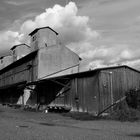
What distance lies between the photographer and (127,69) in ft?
81.4

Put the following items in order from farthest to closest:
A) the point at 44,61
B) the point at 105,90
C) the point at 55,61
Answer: the point at 55,61
the point at 44,61
the point at 105,90

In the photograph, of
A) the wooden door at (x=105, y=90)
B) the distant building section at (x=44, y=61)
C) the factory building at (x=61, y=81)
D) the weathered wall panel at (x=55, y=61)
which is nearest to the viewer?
the wooden door at (x=105, y=90)

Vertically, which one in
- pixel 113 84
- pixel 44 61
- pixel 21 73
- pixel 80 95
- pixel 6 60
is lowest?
pixel 80 95

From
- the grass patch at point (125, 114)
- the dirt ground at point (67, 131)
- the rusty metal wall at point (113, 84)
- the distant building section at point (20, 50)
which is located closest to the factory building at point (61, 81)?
the rusty metal wall at point (113, 84)

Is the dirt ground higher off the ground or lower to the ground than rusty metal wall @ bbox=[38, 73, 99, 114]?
lower

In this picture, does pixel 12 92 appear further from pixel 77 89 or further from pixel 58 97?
pixel 77 89

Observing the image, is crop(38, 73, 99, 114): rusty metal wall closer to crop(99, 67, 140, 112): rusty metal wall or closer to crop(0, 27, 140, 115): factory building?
crop(0, 27, 140, 115): factory building

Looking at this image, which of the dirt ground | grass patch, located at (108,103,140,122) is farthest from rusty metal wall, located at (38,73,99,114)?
the dirt ground

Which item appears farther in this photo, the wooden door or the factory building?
the factory building

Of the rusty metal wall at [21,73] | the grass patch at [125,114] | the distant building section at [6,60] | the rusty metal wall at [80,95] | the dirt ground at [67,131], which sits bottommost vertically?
the dirt ground at [67,131]

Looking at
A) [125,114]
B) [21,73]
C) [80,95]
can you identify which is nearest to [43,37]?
[21,73]

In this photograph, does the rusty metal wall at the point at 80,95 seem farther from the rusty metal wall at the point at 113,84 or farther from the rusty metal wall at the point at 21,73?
the rusty metal wall at the point at 21,73

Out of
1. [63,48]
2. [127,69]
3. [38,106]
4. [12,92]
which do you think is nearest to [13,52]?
[12,92]

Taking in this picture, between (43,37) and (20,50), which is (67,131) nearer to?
(43,37)
